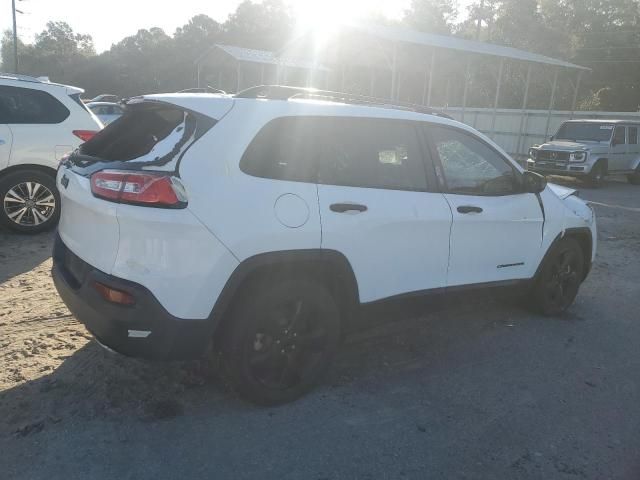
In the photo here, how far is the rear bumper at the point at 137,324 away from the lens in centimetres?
264

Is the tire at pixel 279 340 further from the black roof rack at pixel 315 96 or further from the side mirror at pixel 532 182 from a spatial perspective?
the side mirror at pixel 532 182

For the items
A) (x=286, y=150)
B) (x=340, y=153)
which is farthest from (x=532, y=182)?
(x=286, y=150)

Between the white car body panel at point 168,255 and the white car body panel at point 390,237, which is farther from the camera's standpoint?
the white car body panel at point 390,237

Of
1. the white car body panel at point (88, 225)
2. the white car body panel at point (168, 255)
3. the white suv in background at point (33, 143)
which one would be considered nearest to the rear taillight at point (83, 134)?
the white suv in background at point (33, 143)

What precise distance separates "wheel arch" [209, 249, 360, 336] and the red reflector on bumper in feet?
1.35

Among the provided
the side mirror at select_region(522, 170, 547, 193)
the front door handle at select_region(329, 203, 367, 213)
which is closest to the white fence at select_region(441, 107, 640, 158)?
the side mirror at select_region(522, 170, 547, 193)

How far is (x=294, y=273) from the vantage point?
10.00 ft

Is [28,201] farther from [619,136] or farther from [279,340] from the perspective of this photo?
[619,136]

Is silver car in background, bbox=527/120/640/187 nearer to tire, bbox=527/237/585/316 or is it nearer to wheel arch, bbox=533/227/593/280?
wheel arch, bbox=533/227/593/280

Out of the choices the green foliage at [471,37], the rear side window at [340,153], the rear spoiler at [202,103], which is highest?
the green foliage at [471,37]

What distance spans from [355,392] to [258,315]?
3.06 feet

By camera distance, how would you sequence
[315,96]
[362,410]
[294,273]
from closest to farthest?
1. [294,273]
2. [362,410]
3. [315,96]

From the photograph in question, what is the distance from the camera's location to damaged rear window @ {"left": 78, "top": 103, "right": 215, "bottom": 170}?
281 centimetres

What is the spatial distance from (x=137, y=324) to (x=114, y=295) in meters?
0.19
